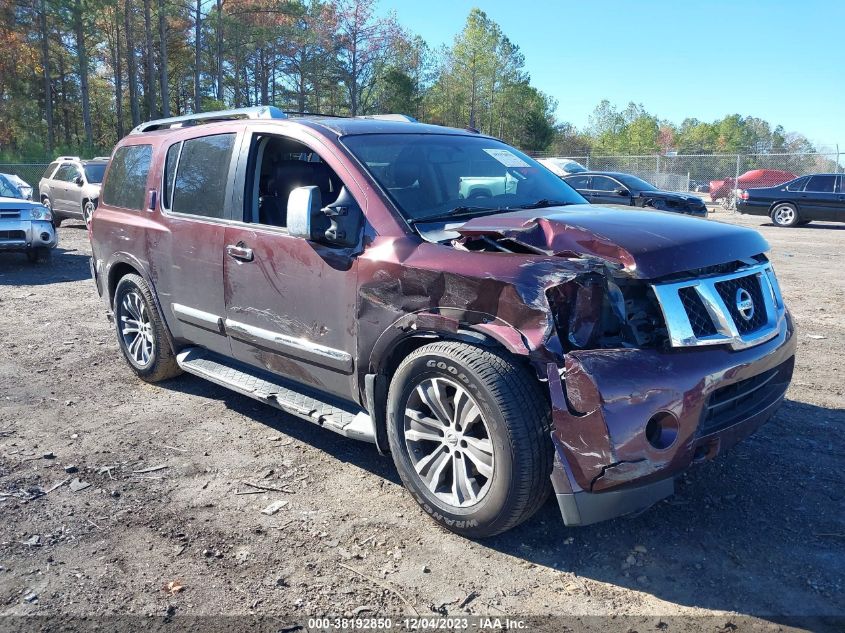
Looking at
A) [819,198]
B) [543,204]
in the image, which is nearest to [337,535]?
[543,204]

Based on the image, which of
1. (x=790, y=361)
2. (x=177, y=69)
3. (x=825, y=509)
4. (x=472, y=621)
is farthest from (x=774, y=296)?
(x=177, y=69)

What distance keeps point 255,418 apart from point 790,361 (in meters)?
3.40

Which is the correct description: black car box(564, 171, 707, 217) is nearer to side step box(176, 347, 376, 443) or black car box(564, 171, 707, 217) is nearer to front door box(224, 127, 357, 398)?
front door box(224, 127, 357, 398)

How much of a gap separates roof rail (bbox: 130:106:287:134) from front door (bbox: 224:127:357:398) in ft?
0.68

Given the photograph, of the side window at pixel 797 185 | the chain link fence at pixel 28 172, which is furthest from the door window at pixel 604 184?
the chain link fence at pixel 28 172

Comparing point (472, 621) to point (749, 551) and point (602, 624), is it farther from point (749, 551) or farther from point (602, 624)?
point (749, 551)

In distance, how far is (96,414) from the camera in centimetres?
495

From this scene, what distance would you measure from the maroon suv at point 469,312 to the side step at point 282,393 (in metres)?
0.02

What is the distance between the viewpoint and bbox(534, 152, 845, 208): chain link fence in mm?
30047

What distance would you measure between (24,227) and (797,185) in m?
19.6

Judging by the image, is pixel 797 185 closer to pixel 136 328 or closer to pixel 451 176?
pixel 451 176

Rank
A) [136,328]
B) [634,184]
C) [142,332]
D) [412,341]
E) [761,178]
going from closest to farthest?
[412,341]
[142,332]
[136,328]
[634,184]
[761,178]

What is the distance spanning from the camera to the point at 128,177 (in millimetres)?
5578

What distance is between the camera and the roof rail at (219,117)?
→ 448 centimetres
